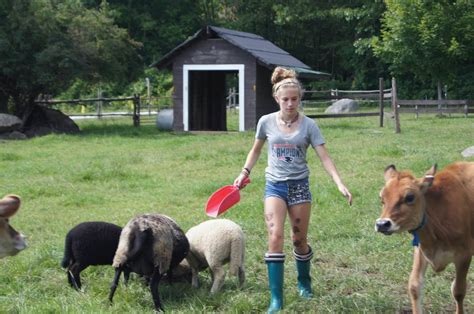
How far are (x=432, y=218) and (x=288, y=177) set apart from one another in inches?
47.3

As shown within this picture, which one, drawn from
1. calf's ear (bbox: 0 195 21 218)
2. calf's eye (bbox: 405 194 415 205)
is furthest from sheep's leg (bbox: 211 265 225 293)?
calf's ear (bbox: 0 195 21 218)

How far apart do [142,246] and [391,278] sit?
90.1 inches

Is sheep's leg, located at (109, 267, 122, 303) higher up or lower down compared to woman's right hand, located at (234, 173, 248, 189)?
lower down

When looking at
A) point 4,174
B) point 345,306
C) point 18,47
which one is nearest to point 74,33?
point 18,47

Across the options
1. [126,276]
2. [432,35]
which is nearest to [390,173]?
[126,276]

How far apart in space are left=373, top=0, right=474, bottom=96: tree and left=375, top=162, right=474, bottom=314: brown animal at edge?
93.3 ft

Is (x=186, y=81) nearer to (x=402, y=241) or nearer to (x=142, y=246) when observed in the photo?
(x=402, y=241)

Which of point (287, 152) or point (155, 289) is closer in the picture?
point (155, 289)

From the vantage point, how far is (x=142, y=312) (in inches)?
219

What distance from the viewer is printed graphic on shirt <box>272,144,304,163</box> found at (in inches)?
227

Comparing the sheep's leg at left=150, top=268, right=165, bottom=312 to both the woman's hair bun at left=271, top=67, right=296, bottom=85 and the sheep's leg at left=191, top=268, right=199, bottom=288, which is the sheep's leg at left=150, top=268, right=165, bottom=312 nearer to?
the sheep's leg at left=191, top=268, right=199, bottom=288

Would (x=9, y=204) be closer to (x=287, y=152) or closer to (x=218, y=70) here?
(x=287, y=152)

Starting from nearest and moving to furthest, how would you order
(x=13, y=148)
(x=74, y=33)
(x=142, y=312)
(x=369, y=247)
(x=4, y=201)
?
(x=4, y=201)
(x=142, y=312)
(x=369, y=247)
(x=13, y=148)
(x=74, y=33)

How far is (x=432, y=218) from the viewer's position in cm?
510
